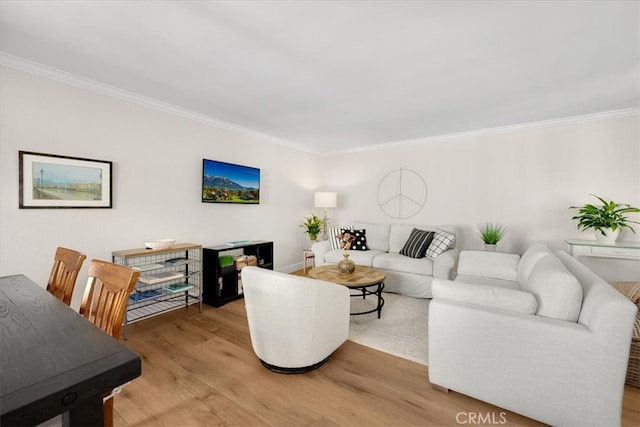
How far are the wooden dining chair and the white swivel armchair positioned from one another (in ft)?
2.76

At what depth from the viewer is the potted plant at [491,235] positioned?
382 cm

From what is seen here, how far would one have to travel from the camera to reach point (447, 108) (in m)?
3.29

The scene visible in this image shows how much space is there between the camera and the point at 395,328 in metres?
2.76

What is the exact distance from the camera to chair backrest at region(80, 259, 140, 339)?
1.18 m

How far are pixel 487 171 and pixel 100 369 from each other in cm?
473

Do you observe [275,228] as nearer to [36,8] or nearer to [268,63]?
[268,63]

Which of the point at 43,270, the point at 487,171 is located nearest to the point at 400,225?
the point at 487,171

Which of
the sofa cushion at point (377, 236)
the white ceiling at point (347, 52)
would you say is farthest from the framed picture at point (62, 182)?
the sofa cushion at point (377, 236)

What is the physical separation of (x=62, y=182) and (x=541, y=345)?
385 cm

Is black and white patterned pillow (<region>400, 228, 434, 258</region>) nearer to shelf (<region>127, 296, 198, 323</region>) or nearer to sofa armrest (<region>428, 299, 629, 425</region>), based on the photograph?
sofa armrest (<region>428, 299, 629, 425</region>)

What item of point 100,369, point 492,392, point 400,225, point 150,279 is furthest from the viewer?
point 400,225

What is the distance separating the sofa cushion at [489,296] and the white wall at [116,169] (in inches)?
119

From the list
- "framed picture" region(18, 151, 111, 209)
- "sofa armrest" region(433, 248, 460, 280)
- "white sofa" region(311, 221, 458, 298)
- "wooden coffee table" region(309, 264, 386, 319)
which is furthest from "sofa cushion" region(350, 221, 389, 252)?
"framed picture" region(18, 151, 111, 209)

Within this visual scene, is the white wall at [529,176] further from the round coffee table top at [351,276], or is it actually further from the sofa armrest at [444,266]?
the round coffee table top at [351,276]
